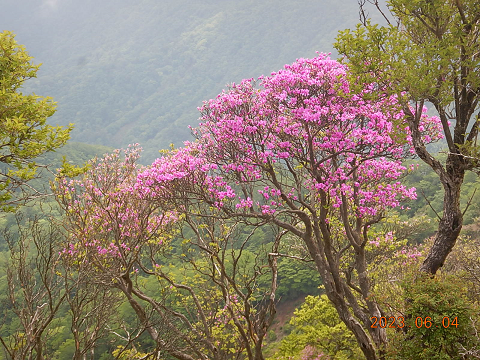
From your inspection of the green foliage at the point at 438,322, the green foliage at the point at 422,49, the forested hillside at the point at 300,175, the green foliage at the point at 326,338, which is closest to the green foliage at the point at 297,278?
the green foliage at the point at 326,338

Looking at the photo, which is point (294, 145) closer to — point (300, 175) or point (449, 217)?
point (300, 175)

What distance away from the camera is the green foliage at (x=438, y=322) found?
580cm

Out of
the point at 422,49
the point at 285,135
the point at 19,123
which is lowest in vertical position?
the point at 422,49

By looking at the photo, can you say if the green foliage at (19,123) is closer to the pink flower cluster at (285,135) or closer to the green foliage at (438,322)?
the pink flower cluster at (285,135)

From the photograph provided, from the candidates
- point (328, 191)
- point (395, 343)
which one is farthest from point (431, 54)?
point (395, 343)

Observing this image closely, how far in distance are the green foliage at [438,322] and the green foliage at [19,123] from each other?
695cm

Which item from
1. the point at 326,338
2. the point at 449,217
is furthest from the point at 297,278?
the point at 449,217

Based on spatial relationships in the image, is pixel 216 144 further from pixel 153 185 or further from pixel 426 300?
pixel 426 300

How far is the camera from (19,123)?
226 inches

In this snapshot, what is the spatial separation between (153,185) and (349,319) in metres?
5.44

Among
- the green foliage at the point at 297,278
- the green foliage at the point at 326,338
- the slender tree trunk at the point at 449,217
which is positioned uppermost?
the green foliage at the point at 297,278

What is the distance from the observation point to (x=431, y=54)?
5.85 m

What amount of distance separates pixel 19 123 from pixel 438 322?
7.62 m

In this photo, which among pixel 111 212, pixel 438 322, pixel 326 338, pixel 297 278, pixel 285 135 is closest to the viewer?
pixel 438 322
